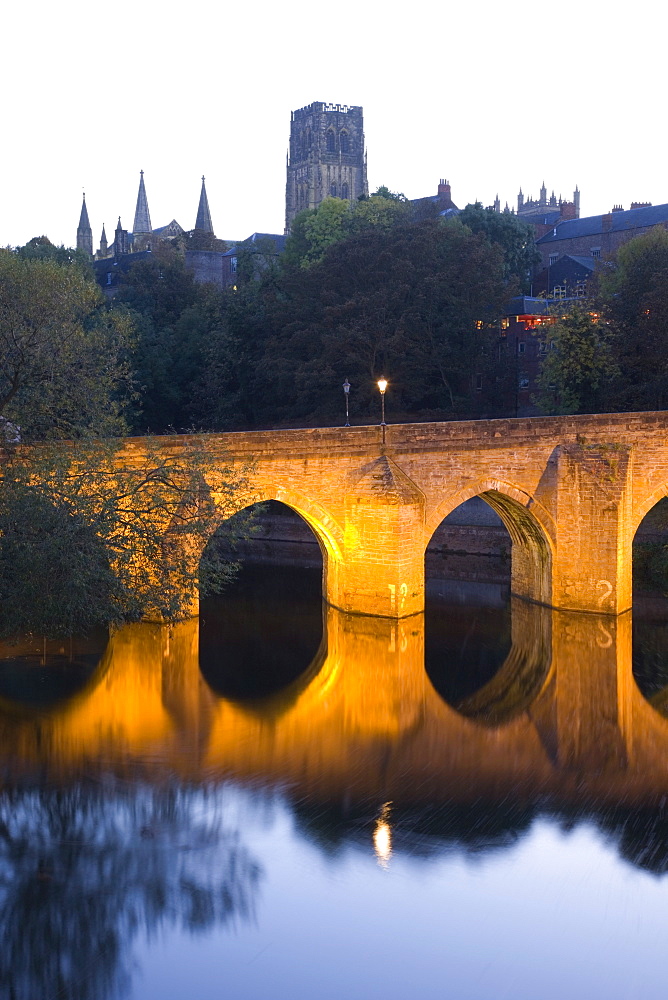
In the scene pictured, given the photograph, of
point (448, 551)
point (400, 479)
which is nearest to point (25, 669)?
point (400, 479)

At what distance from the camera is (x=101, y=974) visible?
9.99 metres

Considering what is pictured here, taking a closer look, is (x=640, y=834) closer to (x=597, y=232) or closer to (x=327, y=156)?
(x=597, y=232)

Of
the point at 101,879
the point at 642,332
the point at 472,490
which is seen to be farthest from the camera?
the point at 642,332

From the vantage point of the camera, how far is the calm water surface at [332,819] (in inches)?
402

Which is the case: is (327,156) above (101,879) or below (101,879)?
above

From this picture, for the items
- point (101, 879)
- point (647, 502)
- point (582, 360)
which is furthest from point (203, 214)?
point (101, 879)

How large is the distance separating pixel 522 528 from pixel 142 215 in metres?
84.7

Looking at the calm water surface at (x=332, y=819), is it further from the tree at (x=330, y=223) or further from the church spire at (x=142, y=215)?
the church spire at (x=142, y=215)

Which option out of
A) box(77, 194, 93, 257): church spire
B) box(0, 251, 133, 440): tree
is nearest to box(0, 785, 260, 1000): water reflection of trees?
box(0, 251, 133, 440): tree

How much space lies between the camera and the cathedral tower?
82.2 m

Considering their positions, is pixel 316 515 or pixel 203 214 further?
pixel 203 214

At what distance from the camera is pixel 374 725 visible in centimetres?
1761

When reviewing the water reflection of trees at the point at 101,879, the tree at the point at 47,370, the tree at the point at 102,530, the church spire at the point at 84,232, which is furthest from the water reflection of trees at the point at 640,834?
the church spire at the point at 84,232

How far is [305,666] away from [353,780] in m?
6.32
